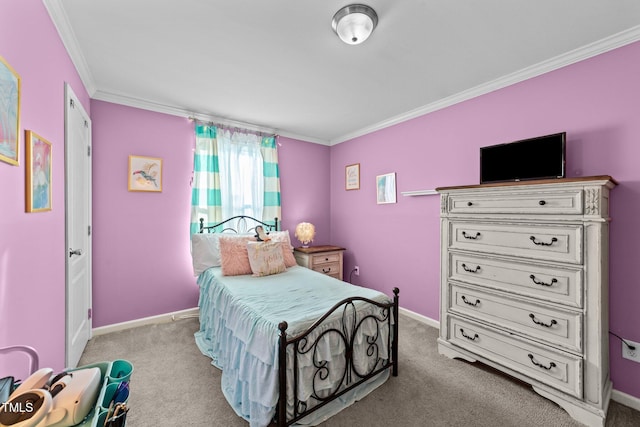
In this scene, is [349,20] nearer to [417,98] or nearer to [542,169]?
[417,98]

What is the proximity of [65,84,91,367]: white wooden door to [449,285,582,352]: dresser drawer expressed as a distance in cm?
321

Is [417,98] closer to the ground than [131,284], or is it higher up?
higher up

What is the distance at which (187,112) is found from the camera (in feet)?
11.2

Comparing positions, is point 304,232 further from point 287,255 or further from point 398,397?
point 398,397

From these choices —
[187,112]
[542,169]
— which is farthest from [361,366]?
[187,112]

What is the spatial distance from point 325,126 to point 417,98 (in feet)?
4.60

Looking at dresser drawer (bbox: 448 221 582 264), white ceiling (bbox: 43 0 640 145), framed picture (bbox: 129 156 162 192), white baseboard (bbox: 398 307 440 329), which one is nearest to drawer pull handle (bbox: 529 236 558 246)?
dresser drawer (bbox: 448 221 582 264)

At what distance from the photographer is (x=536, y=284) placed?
2012 mm

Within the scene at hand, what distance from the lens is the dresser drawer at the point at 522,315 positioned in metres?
1.86

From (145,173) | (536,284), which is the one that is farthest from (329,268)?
(145,173)

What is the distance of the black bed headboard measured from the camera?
356cm

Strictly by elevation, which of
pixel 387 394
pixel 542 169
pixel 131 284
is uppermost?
pixel 542 169

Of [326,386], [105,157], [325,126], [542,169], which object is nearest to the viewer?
[326,386]

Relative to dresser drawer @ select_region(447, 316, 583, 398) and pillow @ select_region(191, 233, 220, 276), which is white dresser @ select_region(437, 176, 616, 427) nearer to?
dresser drawer @ select_region(447, 316, 583, 398)
